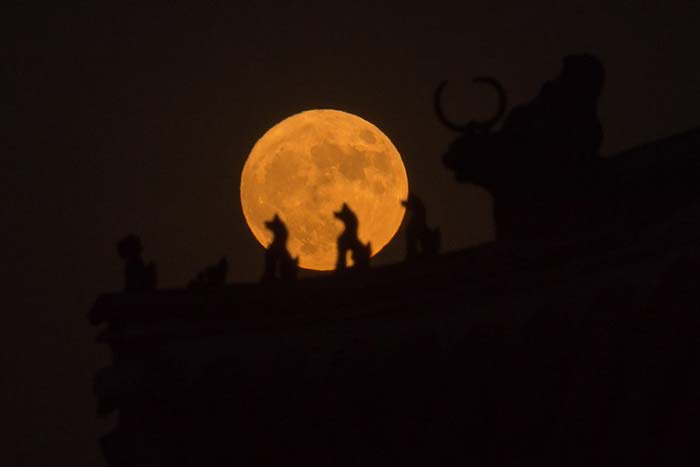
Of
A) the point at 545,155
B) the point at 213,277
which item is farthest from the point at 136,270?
the point at 545,155

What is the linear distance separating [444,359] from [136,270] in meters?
6.63

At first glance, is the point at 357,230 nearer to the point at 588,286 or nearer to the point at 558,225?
the point at 558,225

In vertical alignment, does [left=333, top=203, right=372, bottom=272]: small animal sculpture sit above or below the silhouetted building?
above

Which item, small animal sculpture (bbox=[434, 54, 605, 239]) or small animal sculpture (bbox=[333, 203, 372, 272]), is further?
small animal sculpture (bbox=[333, 203, 372, 272])

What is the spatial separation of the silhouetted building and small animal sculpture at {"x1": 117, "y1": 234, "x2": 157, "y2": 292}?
0.37m

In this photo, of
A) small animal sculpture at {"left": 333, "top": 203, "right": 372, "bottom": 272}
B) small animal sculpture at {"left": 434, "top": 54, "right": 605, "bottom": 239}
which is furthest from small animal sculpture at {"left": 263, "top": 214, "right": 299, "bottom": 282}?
small animal sculpture at {"left": 434, "top": 54, "right": 605, "bottom": 239}

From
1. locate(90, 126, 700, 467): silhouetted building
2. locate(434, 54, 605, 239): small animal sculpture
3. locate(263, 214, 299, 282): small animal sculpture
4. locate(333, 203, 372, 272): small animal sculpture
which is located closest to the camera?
locate(90, 126, 700, 467): silhouetted building

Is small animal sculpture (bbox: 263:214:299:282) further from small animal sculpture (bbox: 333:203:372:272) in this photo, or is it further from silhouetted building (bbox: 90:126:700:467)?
small animal sculpture (bbox: 333:203:372:272)

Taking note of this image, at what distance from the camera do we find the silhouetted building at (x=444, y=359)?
18.8 metres

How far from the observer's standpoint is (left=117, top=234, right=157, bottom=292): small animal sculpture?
87.6ft

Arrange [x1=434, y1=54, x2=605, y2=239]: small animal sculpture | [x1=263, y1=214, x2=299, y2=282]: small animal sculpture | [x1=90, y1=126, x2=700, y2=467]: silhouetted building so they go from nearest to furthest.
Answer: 1. [x1=90, y1=126, x2=700, y2=467]: silhouetted building
2. [x1=434, y1=54, x2=605, y2=239]: small animal sculpture
3. [x1=263, y1=214, x2=299, y2=282]: small animal sculpture

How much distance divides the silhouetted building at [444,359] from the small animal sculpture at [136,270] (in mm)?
370

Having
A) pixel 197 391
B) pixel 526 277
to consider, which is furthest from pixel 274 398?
pixel 526 277

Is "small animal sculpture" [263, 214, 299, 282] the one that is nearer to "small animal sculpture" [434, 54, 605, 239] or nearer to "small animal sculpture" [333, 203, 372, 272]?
"small animal sculpture" [333, 203, 372, 272]
